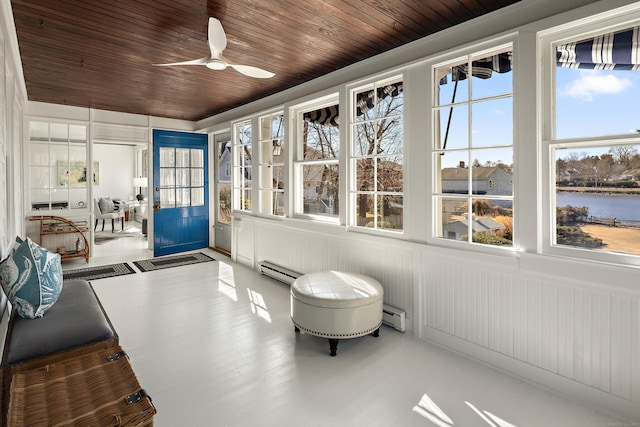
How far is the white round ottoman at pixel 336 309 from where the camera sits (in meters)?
2.64

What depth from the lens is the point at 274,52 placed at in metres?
3.20

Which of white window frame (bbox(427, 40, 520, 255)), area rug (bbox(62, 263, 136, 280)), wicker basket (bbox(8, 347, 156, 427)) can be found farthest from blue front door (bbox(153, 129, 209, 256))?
white window frame (bbox(427, 40, 520, 255))

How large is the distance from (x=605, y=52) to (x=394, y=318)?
94.0 inches

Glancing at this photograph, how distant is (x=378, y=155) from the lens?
3240 mm

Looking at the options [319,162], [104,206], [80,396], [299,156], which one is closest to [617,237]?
[319,162]


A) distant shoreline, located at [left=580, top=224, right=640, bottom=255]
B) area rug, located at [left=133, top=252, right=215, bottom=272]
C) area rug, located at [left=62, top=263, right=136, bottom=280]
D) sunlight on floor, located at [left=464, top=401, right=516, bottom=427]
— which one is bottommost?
sunlight on floor, located at [left=464, top=401, right=516, bottom=427]

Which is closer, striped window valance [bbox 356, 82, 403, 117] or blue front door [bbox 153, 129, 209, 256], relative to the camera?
striped window valance [bbox 356, 82, 403, 117]

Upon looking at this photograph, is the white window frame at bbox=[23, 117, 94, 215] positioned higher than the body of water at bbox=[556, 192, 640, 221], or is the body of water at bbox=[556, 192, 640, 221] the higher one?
the white window frame at bbox=[23, 117, 94, 215]

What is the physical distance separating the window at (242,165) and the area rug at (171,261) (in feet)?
3.66

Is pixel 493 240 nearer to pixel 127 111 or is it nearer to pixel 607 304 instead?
pixel 607 304

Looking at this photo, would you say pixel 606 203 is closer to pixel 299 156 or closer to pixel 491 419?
pixel 491 419

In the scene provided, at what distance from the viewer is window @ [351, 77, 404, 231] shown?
3176 millimetres

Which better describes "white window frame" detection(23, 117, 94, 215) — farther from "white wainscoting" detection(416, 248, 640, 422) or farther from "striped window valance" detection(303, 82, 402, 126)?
"white wainscoting" detection(416, 248, 640, 422)

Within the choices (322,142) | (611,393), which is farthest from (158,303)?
(611,393)
